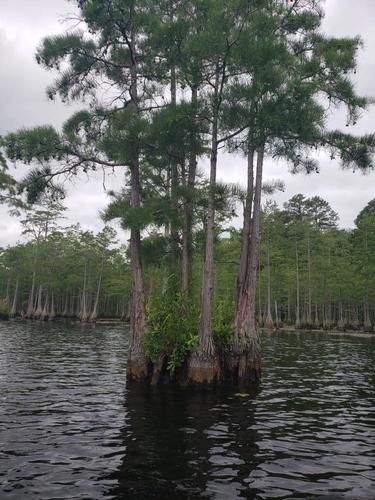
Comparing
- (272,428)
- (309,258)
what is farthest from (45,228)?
(272,428)

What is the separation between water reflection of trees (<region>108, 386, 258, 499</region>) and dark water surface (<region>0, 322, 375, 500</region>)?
22 millimetres

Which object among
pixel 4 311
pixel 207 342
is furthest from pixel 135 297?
pixel 4 311

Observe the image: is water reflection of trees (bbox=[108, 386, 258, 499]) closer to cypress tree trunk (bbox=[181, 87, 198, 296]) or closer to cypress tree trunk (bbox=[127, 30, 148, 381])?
cypress tree trunk (bbox=[127, 30, 148, 381])

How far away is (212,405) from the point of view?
12461mm

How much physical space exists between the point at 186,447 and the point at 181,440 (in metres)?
0.47

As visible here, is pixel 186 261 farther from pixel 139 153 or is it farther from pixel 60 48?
pixel 60 48

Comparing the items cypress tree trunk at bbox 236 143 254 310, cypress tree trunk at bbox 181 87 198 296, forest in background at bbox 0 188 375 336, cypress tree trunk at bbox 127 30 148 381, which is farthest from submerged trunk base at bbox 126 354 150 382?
forest in background at bbox 0 188 375 336

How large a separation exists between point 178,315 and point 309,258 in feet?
148

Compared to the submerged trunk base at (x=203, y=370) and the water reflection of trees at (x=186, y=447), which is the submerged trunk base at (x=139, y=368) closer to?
the submerged trunk base at (x=203, y=370)

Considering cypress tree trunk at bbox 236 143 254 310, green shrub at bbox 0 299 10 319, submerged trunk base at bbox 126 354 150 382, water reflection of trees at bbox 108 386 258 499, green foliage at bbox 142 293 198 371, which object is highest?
cypress tree trunk at bbox 236 143 254 310

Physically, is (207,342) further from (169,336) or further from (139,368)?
(139,368)

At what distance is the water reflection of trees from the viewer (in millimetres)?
6855

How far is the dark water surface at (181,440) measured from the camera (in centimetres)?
693

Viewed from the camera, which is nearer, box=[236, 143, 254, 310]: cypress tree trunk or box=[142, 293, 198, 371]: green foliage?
box=[142, 293, 198, 371]: green foliage
